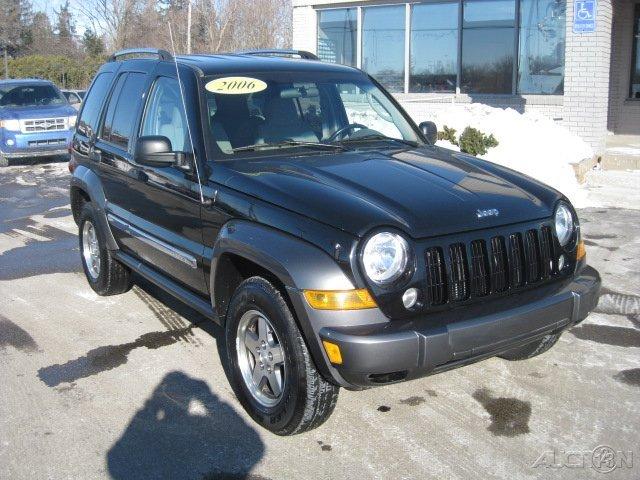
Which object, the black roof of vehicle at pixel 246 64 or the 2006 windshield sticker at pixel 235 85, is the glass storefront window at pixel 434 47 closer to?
the black roof of vehicle at pixel 246 64

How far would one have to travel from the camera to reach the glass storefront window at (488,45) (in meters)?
15.2

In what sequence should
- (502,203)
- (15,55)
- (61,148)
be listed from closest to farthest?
(502,203)
(61,148)
(15,55)

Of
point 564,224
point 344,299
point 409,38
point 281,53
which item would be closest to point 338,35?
point 409,38

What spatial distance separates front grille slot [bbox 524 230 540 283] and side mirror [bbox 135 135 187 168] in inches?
81.2

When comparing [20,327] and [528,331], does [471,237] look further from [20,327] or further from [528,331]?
[20,327]

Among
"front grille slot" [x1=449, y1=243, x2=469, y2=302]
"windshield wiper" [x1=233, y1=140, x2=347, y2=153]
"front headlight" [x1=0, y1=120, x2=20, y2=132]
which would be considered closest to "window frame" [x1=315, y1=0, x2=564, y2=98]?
"front headlight" [x1=0, y1=120, x2=20, y2=132]

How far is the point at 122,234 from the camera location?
5.71m

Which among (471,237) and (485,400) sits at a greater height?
(471,237)

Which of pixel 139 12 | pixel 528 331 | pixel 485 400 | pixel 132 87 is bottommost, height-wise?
pixel 485 400

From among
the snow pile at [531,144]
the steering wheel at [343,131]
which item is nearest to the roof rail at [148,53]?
the steering wheel at [343,131]

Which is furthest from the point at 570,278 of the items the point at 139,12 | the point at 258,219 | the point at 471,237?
the point at 139,12

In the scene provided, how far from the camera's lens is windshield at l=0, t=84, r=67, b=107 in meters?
16.5

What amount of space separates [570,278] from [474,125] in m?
7.81

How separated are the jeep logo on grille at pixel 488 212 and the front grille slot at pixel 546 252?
0.33 metres
